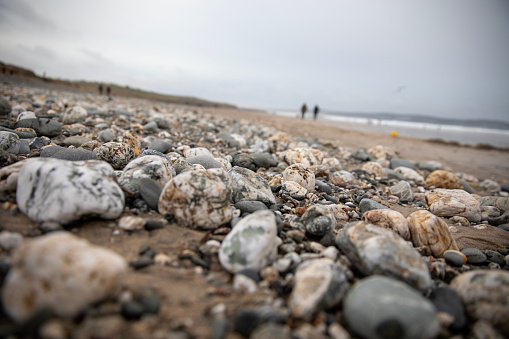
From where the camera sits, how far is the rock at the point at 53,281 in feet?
3.43

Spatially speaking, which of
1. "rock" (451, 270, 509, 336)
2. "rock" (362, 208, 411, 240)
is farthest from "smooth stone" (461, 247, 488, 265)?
"rock" (451, 270, 509, 336)

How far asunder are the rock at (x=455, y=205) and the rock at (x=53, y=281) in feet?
11.9

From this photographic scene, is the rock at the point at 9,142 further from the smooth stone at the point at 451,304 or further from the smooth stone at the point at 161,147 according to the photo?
the smooth stone at the point at 451,304

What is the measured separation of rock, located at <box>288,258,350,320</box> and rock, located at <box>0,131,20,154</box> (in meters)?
3.46

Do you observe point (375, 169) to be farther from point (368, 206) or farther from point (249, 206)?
point (249, 206)

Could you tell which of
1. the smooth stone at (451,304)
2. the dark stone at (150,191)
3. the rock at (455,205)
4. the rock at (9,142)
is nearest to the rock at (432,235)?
the smooth stone at (451,304)

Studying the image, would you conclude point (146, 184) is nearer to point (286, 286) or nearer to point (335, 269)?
point (286, 286)

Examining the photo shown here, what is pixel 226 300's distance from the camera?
53.0 inches

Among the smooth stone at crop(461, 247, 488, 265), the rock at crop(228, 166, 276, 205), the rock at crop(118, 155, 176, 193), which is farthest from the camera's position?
the rock at crop(228, 166, 276, 205)

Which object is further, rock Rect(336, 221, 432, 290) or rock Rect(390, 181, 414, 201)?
rock Rect(390, 181, 414, 201)

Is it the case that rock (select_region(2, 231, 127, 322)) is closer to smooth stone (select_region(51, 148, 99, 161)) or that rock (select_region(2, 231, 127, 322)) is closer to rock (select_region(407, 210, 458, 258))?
smooth stone (select_region(51, 148, 99, 161))

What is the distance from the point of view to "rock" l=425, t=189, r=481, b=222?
2.92 meters

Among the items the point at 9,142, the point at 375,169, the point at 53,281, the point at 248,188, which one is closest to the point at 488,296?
Answer: the point at 248,188

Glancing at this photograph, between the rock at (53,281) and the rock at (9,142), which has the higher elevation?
the rock at (9,142)
